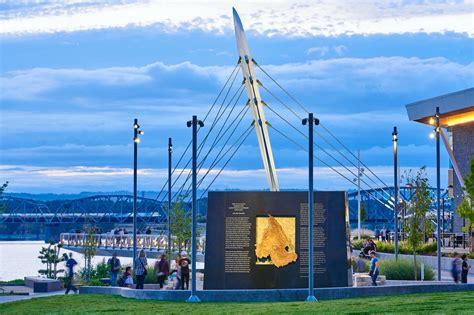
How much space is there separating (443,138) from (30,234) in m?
131

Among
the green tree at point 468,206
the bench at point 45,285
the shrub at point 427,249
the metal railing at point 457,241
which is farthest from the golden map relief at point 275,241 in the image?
the metal railing at point 457,241

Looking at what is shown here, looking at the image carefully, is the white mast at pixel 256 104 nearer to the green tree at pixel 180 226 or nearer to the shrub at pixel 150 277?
the green tree at pixel 180 226

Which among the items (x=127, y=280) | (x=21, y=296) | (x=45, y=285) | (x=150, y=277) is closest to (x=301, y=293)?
(x=127, y=280)

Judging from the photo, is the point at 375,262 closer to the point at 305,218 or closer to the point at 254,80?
the point at 305,218

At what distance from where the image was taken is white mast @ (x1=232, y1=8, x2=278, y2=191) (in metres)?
54.7

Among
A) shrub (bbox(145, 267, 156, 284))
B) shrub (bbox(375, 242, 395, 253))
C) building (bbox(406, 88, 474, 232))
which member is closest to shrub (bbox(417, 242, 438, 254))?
shrub (bbox(375, 242, 395, 253))

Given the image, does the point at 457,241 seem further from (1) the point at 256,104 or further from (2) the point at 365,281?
(2) the point at 365,281

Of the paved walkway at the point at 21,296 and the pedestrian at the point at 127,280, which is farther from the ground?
the pedestrian at the point at 127,280

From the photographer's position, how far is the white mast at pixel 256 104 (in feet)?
180

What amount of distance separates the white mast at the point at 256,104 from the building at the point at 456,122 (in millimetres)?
18812

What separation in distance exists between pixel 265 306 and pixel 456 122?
155 ft

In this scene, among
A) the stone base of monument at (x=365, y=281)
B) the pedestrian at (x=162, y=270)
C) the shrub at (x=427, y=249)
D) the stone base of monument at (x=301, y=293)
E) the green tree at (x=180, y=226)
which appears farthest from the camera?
the shrub at (x=427, y=249)

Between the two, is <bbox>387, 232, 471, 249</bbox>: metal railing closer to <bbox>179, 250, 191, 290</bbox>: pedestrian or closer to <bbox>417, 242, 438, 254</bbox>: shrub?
<bbox>417, 242, 438, 254</bbox>: shrub

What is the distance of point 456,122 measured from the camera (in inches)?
2960
